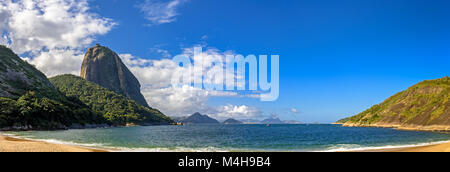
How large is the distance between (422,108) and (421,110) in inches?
242

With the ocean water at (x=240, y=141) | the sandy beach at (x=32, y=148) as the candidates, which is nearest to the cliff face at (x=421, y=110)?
the ocean water at (x=240, y=141)

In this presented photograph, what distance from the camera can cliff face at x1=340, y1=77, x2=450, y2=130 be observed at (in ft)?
367

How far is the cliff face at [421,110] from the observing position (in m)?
112

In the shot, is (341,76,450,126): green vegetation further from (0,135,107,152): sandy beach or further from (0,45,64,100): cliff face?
(0,45,64,100): cliff face

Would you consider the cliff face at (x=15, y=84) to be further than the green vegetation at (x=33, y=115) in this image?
Yes

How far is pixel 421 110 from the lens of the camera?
5428 inches

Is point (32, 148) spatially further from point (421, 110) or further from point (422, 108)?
point (422, 108)

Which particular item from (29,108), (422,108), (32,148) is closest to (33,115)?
(29,108)

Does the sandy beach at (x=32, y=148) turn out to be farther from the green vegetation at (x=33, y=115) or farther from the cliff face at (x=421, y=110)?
the cliff face at (x=421, y=110)

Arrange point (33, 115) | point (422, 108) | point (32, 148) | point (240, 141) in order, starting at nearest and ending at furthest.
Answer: point (32, 148) < point (240, 141) < point (33, 115) < point (422, 108)
